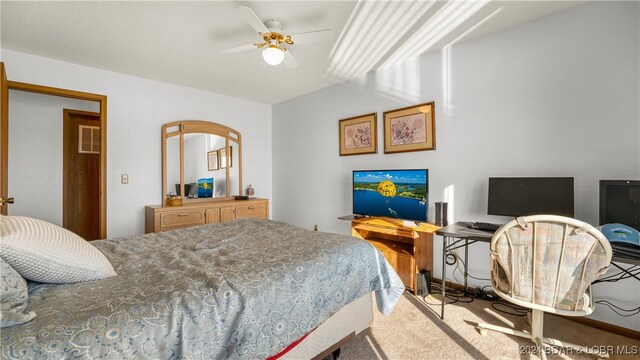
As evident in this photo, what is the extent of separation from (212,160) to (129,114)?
119 cm

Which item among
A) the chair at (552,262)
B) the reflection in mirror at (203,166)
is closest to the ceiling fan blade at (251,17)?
the chair at (552,262)

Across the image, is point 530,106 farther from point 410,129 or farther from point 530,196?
point 410,129

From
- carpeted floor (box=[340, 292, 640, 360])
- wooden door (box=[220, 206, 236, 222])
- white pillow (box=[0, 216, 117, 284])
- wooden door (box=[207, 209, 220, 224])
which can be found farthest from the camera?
wooden door (box=[220, 206, 236, 222])

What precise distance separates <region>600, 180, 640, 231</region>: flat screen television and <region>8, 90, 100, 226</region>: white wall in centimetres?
584

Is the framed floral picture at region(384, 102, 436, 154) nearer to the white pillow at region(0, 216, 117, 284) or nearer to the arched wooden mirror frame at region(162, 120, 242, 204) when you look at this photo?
the arched wooden mirror frame at region(162, 120, 242, 204)

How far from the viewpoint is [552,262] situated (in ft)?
4.92

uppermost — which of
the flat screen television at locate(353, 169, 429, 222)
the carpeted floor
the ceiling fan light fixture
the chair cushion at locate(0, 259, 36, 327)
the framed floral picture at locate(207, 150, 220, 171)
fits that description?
the ceiling fan light fixture

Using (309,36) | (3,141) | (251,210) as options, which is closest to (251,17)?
(309,36)

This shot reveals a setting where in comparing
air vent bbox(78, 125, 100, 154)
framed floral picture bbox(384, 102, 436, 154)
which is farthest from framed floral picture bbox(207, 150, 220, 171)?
framed floral picture bbox(384, 102, 436, 154)

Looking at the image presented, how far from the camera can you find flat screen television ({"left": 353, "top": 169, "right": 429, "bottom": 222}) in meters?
2.75

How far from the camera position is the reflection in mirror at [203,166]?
3875 mm

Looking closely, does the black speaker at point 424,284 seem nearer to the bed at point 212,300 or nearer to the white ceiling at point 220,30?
the bed at point 212,300

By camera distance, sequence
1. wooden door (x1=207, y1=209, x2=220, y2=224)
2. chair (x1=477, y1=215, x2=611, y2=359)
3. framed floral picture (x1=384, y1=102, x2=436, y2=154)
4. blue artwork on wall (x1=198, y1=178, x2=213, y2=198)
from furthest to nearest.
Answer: blue artwork on wall (x1=198, y1=178, x2=213, y2=198)
wooden door (x1=207, y1=209, x2=220, y2=224)
framed floral picture (x1=384, y1=102, x2=436, y2=154)
chair (x1=477, y1=215, x2=611, y2=359)

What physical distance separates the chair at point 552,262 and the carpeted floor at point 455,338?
24 cm
